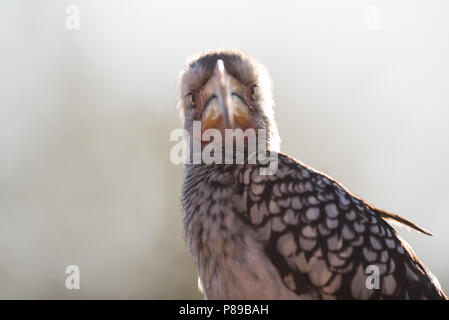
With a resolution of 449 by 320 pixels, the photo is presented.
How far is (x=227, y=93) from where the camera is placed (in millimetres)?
4488

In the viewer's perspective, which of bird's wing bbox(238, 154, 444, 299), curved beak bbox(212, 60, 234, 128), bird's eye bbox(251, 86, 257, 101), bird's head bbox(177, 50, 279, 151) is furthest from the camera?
bird's eye bbox(251, 86, 257, 101)

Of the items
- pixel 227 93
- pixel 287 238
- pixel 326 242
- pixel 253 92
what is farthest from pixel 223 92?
pixel 326 242

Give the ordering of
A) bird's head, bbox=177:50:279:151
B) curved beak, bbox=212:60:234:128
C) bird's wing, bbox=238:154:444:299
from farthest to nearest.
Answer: bird's head, bbox=177:50:279:151 → curved beak, bbox=212:60:234:128 → bird's wing, bbox=238:154:444:299

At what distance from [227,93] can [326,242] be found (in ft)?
5.00

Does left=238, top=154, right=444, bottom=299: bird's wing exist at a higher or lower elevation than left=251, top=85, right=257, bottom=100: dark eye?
lower

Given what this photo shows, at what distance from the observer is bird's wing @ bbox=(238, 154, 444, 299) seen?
3779mm

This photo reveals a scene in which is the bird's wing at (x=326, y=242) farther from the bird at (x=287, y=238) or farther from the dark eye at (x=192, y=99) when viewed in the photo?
the dark eye at (x=192, y=99)

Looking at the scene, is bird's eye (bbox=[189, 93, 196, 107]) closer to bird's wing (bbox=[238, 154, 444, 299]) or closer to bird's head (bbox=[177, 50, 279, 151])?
bird's head (bbox=[177, 50, 279, 151])

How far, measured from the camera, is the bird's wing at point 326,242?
12.4 feet

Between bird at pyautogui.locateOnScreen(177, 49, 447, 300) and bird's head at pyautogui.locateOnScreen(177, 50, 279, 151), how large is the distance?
0.03m

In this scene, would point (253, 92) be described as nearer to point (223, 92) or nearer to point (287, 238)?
point (223, 92)

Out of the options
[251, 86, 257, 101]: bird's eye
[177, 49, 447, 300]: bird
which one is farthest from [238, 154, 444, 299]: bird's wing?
[251, 86, 257, 101]: bird's eye
